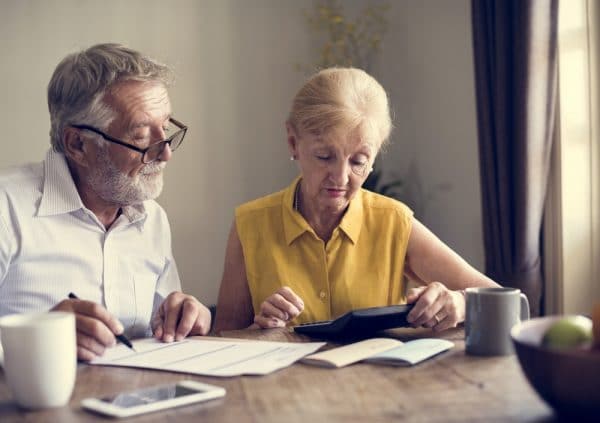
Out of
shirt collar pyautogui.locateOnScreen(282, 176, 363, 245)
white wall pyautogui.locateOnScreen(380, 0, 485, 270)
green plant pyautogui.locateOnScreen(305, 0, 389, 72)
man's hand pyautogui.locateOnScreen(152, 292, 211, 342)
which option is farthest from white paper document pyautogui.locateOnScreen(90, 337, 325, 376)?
green plant pyautogui.locateOnScreen(305, 0, 389, 72)

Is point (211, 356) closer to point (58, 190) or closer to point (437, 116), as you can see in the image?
point (58, 190)

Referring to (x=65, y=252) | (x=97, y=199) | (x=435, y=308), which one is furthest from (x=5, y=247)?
(x=435, y=308)

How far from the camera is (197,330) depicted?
5.08 feet

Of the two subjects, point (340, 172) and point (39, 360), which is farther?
point (340, 172)

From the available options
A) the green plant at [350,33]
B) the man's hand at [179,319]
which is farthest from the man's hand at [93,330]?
the green plant at [350,33]

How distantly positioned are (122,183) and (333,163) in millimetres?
510

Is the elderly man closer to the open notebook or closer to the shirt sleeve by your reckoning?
the shirt sleeve

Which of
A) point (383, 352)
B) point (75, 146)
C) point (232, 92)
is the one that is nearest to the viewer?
point (383, 352)

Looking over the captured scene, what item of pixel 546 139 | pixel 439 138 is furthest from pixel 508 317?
pixel 439 138

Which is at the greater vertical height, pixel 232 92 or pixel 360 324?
pixel 232 92

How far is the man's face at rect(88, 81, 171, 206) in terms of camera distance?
71.7 inches

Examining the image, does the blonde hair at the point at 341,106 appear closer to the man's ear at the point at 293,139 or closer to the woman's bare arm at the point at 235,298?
the man's ear at the point at 293,139

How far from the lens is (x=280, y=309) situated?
158cm

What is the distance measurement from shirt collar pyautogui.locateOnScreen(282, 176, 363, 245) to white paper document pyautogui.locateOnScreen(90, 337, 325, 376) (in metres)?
0.49
